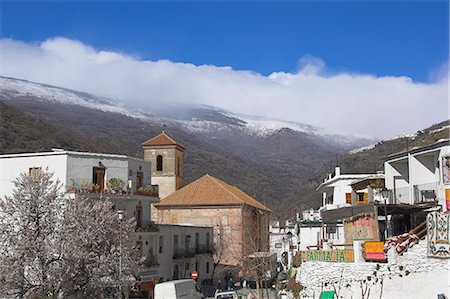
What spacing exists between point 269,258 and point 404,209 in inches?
788

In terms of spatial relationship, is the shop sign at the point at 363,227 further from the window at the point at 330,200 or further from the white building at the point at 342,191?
the window at the point at 330,200

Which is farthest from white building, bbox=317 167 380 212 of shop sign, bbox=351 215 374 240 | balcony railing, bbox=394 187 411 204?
shop sign, bbox=351 215 374 240

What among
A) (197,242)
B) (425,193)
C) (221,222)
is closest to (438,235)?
(425,193)

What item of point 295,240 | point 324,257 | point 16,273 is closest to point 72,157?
point 16,273

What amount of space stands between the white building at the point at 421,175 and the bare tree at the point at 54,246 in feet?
57.0

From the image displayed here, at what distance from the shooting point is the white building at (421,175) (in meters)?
31.7

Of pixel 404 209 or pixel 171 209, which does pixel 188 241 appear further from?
A: pixel 404 209

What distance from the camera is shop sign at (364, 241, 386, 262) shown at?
28.9 m

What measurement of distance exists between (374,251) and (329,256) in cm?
361

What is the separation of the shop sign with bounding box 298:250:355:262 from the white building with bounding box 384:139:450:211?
222 inches

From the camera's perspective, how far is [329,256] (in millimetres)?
32344

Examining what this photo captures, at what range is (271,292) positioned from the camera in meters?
49.0

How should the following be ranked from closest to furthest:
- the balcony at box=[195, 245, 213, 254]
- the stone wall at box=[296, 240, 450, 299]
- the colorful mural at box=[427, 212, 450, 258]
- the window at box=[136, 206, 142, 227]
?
the colorful mural at box=[427, 212, 450, 258], the stone wall at box=[296, 240, 450, 299], the window at box=[136, 206, 142, 227], the balcony at box=[195, 245, 213, 254]

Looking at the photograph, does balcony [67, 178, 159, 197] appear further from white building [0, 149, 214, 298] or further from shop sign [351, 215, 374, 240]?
shop sign [351, 215, 374, 240]
